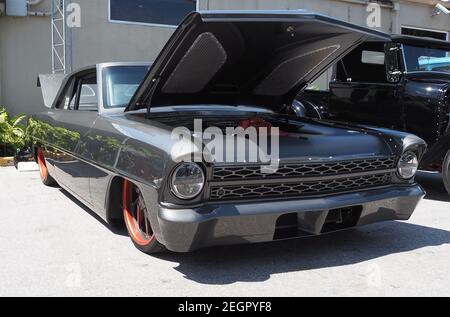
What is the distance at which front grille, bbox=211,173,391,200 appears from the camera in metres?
3.02

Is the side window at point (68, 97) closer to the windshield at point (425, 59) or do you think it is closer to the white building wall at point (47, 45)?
the windshield at point (425, 59)

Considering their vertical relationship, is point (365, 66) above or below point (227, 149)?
above

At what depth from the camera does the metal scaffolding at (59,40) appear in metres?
9.07

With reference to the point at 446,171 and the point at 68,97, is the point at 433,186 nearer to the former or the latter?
the point at 446,171

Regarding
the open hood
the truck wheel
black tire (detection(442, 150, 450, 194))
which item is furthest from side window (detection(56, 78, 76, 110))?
black tire (detection(442, 150, 450, 194))

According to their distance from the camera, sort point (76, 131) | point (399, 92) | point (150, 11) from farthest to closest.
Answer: point (150, 11) < point (399, 92) < point (76, 131)

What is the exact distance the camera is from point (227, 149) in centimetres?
301

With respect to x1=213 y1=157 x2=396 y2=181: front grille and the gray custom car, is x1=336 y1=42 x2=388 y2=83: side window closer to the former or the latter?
the gray custom car

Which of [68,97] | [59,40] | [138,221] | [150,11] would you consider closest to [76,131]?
[68,97]

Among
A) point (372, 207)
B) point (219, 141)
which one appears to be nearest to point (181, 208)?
point (219, 141)

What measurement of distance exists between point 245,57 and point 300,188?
1403mm

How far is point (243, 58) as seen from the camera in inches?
164

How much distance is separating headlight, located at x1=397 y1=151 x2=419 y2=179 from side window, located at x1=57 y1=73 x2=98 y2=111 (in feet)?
8.19
